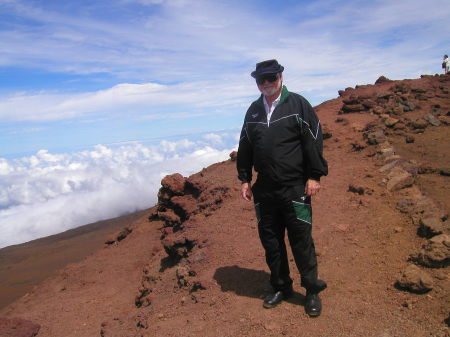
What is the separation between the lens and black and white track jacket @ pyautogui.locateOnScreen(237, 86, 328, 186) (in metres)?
3.65

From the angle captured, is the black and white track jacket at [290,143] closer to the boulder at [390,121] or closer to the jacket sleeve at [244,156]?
the jacket sleeve at [244,156]

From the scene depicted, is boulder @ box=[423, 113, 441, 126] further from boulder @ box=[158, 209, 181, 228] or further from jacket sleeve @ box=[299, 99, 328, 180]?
jacket sleeve @ box=[299, 99, 328, 180]

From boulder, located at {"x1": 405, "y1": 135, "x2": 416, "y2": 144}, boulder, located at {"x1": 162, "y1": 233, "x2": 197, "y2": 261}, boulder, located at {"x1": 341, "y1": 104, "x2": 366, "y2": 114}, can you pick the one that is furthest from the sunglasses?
boulder, located at {"x1": 341, "y1": 104, "x2": 366, "y2": 114}

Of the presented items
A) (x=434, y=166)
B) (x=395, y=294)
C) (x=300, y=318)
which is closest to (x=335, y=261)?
(x=395, y=294)

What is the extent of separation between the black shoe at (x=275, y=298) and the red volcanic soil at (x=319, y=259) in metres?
0.08

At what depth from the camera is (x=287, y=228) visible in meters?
3.85

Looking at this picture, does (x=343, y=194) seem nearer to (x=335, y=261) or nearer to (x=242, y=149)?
(x=335, y=261)

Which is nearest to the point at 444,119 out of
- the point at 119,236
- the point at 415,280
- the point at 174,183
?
the point at 174,183

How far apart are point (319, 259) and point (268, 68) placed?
2.66m

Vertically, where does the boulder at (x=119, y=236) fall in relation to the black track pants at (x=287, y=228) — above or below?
below

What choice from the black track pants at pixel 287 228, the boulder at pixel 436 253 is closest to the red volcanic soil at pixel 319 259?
the boulder at pixel 436 253

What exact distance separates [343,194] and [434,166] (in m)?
2.09

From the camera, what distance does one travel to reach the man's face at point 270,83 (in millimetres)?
3708

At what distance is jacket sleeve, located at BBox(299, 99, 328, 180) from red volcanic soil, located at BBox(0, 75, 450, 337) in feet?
4.69
